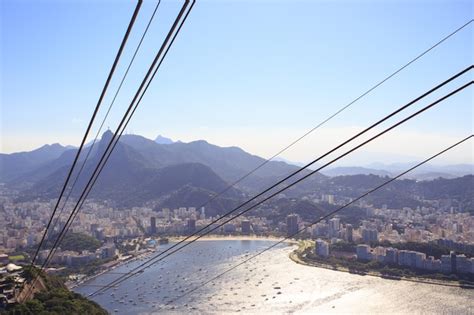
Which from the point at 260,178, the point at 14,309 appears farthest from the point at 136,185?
the point at 14,309

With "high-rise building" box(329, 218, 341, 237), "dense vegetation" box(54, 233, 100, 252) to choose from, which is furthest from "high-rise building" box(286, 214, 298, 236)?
"dense vegetation" box(54, 233, 100, 252)

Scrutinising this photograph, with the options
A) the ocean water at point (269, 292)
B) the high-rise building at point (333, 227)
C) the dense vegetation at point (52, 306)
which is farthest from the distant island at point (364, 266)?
the dense vegetation at point (52, 306)

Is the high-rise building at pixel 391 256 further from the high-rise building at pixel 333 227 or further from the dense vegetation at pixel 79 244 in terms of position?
the dense vegetation at pixel 79 244

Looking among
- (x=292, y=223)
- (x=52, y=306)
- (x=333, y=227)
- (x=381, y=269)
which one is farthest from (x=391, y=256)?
(x=52, y=306)

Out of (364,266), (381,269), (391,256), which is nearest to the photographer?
(381,269)

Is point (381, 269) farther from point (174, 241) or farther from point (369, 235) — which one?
point (174, 241)

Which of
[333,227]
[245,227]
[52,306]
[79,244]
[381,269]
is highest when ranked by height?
[52,306]

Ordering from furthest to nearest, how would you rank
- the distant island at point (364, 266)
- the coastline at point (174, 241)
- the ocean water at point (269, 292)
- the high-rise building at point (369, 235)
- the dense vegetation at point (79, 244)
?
the high-rise building at point (369, 235) < the dense vegetation at point (79, 244) < the coastline at point (174, 241) < the distant island at point (364, 266) < the ocean water at point (269, 292)

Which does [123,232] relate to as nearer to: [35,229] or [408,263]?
[35,229]
